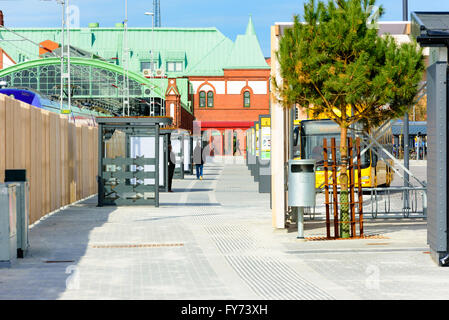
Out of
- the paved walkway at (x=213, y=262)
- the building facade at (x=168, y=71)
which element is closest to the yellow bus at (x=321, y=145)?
the paved walkway at (x=213, y=262)

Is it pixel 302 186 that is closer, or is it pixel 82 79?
pixel 302 186

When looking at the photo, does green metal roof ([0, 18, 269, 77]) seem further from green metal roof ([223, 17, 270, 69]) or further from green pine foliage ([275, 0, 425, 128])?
Result: green pine foliage ([275, 0, 425, 128])

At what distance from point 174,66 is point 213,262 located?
3528 inches

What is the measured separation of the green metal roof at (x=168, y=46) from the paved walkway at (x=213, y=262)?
7965 cm

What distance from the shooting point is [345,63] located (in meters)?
13.3

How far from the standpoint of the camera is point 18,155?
50.7ft

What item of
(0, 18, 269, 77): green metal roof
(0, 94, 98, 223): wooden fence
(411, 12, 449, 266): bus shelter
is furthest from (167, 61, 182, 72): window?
(411, 12, 449, 266): bus shelter

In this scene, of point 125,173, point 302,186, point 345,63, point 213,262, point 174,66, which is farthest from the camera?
point 174,66

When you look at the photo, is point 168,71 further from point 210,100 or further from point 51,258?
point 51,258

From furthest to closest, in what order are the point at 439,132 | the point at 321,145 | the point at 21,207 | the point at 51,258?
the point at 321,145, the point at 21,207, the point at 51,258, the point at 439,132

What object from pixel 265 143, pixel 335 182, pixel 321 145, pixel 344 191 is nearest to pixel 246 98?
pixel 265 143

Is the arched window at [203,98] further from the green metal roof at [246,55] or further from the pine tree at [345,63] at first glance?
the pine tree at [345,63]

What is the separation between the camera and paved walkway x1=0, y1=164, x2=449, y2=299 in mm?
8719
